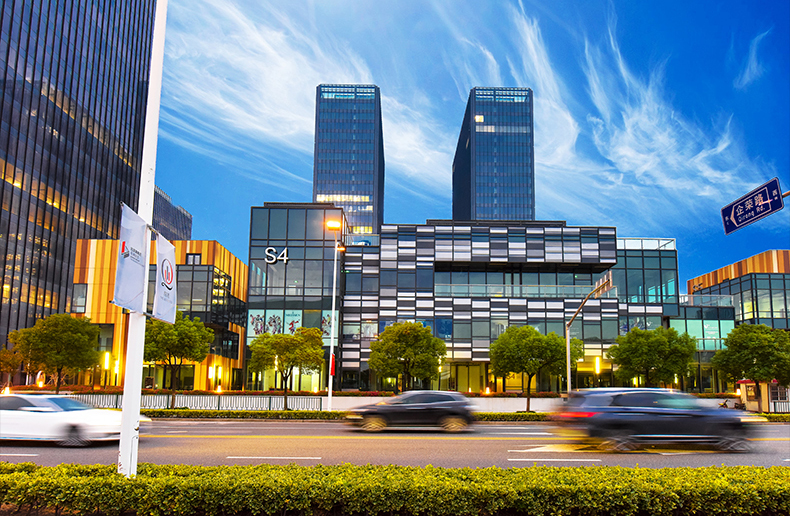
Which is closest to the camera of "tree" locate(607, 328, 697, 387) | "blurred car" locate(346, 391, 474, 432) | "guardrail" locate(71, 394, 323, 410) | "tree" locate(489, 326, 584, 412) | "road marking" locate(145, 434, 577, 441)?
"road marking" locate(145, 434, 577, 441)

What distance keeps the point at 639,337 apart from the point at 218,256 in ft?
120

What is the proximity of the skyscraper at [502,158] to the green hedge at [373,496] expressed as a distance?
502ft

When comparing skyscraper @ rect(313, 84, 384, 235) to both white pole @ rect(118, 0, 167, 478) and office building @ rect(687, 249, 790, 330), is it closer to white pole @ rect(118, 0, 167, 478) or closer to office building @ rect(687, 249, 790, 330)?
A: office building @ rect(687, 249, 790, 330)

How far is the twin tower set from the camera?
16025 centimetres

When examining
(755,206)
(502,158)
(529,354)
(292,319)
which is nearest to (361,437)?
(755,206)

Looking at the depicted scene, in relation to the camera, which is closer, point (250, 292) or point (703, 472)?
point (703, 472)

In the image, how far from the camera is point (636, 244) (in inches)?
2167

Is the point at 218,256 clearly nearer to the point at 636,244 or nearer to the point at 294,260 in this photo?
the point at 294,260

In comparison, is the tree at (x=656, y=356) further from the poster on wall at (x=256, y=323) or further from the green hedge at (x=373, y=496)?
the green hedge at (x=373, y=496)

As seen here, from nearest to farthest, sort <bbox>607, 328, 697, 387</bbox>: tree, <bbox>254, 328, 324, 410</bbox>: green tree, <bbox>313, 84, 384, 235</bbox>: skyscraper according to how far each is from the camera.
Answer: <bbox>254, 328, 324, 410</bbox>: green tree → <bbox>607, 328, 697, 387</bbox>: tree → <bbox>313, 84, 384, 235</bbox>: skyscraper

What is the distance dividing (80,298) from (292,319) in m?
20.4

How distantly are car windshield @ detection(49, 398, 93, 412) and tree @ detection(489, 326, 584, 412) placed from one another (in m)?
28.4

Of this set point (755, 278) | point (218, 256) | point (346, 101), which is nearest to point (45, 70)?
point (218, 256)

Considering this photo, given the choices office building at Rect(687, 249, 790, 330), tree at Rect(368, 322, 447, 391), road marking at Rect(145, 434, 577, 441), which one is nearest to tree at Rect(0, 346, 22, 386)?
tree at Rect(368, 322, 447, 391)
